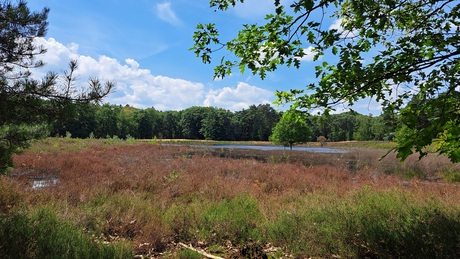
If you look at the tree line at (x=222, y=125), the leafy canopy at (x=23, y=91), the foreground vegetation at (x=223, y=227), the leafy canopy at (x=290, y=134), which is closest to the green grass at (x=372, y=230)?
the foreground vegetation at (x=223, y=227)

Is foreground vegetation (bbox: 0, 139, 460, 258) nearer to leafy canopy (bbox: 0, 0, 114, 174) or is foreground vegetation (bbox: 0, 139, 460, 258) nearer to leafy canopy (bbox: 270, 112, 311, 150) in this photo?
leafy canopy (bbox: 0, 0, 114, 174)

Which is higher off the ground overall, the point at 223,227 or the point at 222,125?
the point at 222,125

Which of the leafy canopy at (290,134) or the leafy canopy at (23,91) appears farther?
the leafy canopy at (290,134)

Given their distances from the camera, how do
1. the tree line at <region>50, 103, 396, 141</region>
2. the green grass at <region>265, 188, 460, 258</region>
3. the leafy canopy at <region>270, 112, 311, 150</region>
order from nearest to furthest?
1. the green grass at <region>265, 188, 460, 258</region>
2. the leafy canopy at <region>270, 112, 311, 150</region>
3. the tree line at <region>50, 103, 396, 141</region>

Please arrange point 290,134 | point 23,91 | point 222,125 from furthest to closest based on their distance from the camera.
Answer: point 222,125 < point 290,134 < point 23,91

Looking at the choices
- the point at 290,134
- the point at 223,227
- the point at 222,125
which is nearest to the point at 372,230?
the point at 223,227

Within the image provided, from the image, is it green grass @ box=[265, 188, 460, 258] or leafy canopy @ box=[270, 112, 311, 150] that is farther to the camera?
leafy canopy @ box=[270, 112, 311, 150]

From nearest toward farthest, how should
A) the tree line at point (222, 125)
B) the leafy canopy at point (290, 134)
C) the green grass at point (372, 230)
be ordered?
the green grass at point (372, 230) → the leafy canopy at point (290, 134) → the tree line at point (222, 125)

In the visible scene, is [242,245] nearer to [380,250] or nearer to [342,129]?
[380,250]

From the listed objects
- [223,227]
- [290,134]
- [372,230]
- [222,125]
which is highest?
[222,125]

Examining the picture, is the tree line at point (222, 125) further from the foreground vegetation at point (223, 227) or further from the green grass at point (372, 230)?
the green grass at point (372, 230)

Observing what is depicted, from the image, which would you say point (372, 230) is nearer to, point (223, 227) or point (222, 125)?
point (223, 227)

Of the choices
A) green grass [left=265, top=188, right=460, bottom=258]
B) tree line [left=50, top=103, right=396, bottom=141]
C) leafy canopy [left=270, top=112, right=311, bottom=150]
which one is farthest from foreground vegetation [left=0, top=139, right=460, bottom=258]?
tree line [left=50, top=103, right=396, bottom=141]

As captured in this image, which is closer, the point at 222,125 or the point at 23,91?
the point at 23,91
